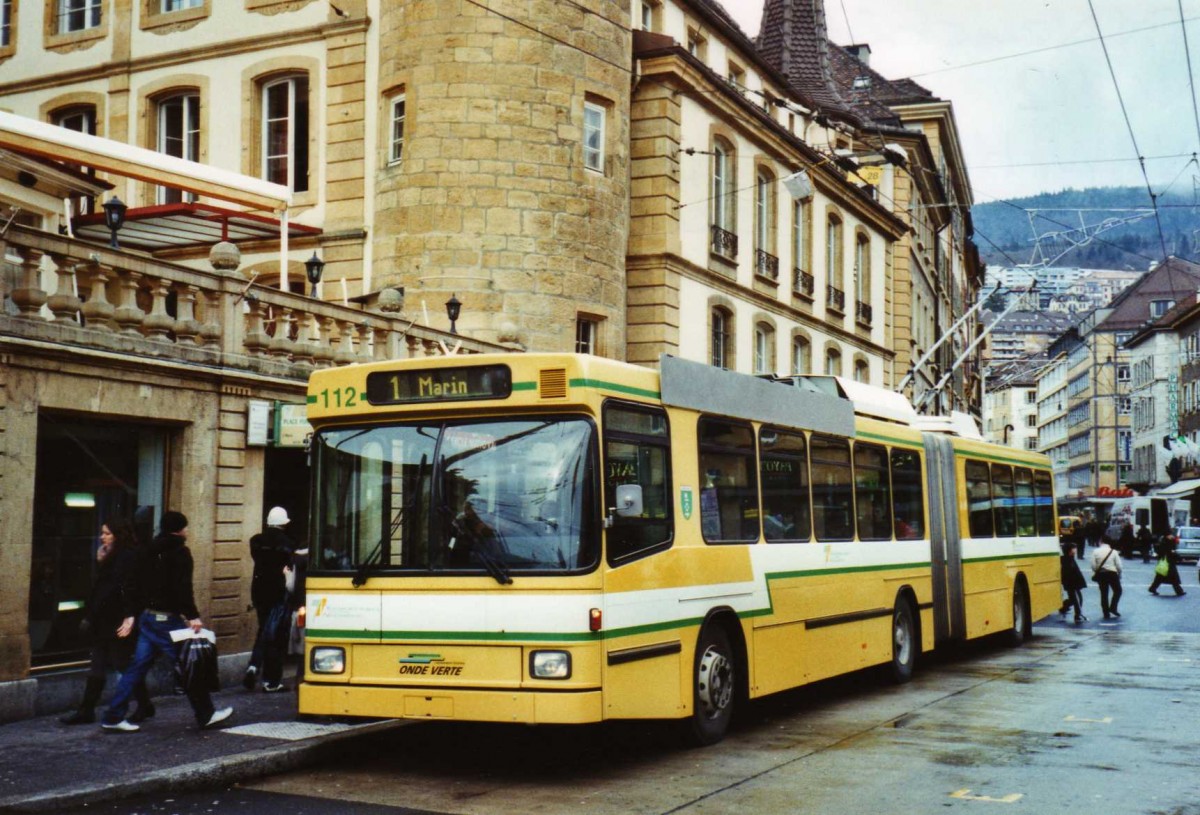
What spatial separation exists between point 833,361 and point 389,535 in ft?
98.8

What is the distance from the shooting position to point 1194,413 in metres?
85.2

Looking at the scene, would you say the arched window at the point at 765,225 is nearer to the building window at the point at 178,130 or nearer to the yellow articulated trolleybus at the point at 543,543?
the building window at the point at 178,130

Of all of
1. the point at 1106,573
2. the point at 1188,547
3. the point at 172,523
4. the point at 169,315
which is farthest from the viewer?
the point at 1188,547

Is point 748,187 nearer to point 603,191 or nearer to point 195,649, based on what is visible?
point 603,191

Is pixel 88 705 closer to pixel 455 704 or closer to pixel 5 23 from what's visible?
pixel 455 704

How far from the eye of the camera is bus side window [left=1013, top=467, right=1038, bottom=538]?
67.2 feet

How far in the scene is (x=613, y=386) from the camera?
985 centimetres

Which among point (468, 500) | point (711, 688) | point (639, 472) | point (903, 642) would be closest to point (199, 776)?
point (468, 500)

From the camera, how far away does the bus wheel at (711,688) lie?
35.3 feet

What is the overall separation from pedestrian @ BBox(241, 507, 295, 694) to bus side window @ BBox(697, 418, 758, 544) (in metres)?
4.55

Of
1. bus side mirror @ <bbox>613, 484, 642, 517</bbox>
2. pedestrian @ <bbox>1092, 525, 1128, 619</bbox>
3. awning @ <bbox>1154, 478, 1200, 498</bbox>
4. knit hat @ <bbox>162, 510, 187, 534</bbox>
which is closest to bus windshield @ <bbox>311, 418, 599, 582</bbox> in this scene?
bus side mirror @ <bbox>613, 484, 642, 517</bbox>

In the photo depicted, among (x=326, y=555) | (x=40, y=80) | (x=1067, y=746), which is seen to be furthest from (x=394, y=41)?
(x=1067, y=746)

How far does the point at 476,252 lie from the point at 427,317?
138 centimetres

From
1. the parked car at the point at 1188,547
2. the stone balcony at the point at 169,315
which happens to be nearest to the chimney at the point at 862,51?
the parked car at the point at 1188,547
